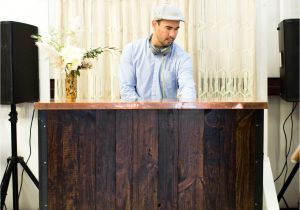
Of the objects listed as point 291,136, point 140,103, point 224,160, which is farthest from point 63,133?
point 291,136

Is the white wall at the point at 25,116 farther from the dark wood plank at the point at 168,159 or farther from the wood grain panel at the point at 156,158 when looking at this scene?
the dark wood plank at the point at 168,159

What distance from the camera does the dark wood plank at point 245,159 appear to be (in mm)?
1648

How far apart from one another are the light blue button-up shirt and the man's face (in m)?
0.09

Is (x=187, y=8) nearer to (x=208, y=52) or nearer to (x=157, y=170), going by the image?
(x=208, y=52)

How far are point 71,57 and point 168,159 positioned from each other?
0.73 m

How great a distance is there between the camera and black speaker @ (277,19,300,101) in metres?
2.61

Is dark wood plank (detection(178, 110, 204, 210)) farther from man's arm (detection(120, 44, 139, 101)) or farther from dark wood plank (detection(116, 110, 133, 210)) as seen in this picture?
man's arm (detection(120, 44, 139, 101))

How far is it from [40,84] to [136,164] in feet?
5.76

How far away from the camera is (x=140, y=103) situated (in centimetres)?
164

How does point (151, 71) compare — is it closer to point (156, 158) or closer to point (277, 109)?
point (156, 158)

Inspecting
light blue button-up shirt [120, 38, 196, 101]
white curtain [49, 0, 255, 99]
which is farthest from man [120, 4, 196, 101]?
white curtain [49, 0, 255, 99]

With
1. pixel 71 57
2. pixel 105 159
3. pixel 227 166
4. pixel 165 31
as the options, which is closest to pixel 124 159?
pixel 105 159

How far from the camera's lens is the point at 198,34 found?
303 cm

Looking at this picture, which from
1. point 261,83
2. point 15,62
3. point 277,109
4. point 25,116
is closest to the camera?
point 15,62
